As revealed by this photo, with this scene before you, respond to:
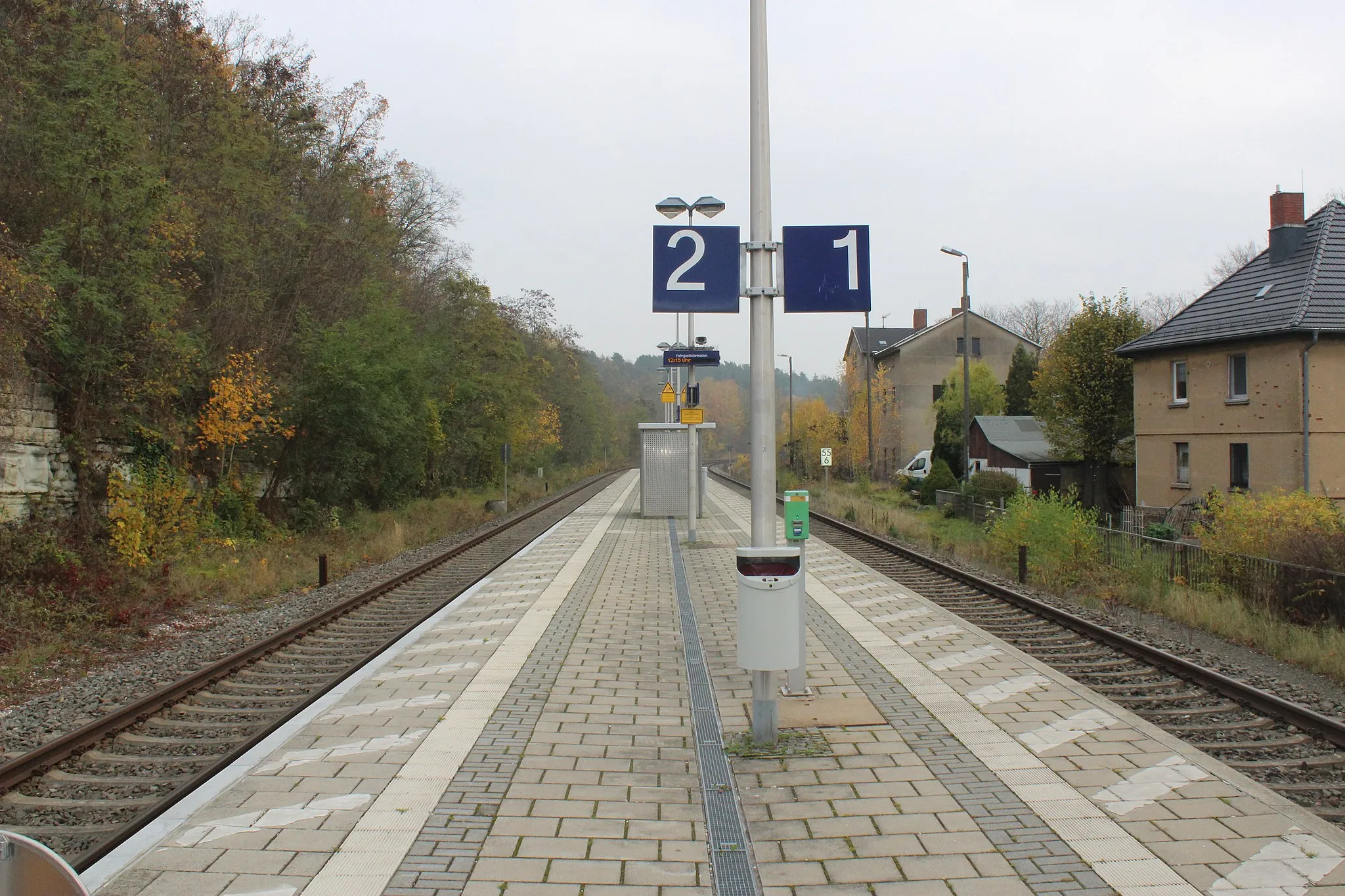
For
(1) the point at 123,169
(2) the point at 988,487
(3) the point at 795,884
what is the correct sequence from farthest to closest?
(2) the point at 988,487, (1) the point at 123,169, (3) the point at 795,884

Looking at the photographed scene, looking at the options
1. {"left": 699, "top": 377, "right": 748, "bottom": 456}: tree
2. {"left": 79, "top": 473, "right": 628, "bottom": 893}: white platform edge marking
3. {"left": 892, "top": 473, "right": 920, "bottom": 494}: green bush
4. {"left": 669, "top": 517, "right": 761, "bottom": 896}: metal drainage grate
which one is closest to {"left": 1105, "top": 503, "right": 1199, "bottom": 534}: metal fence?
{"left": 892, "top": 473, "right": 920, "bottom": 494}: green bush

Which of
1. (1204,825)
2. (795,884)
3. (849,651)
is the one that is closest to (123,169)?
(849,651)

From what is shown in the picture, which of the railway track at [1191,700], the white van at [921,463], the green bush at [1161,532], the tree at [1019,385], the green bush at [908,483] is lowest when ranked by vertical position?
the railway track at [1191,700]

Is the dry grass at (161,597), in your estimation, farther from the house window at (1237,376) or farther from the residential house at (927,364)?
the residential house at (927,364)

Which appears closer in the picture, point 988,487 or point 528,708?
point 528,708

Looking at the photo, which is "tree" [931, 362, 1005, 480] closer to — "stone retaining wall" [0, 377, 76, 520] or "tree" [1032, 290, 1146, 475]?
"tree" [1032, 290, 1146, 475]

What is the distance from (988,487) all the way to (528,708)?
28640 mm

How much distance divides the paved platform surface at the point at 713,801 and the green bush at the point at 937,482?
29.4m

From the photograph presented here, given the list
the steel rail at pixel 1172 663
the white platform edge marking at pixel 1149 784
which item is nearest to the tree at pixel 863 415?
the steel rail at pixel 1172 663

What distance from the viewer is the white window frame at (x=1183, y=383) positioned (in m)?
27.0

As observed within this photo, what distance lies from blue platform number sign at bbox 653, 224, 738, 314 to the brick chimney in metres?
25.8

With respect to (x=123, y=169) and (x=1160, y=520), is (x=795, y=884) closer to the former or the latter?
(x=123, y=169)

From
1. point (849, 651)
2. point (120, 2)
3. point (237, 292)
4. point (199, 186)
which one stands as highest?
point (120, 2)

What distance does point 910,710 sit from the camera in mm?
7184
